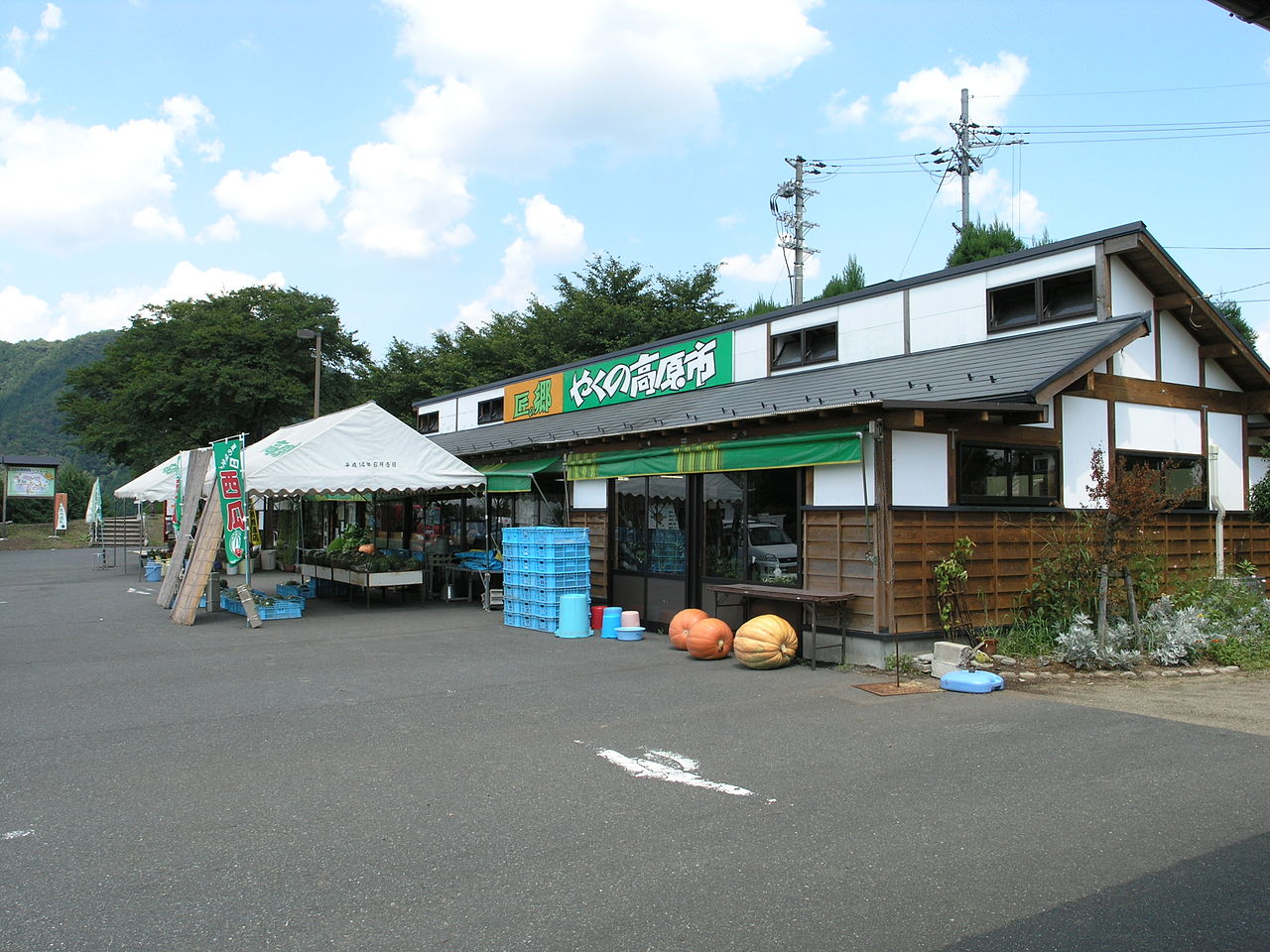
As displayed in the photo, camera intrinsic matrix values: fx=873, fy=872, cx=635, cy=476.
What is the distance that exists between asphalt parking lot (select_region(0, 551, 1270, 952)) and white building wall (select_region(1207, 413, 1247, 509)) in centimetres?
679

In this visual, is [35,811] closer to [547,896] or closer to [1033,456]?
[547,896]

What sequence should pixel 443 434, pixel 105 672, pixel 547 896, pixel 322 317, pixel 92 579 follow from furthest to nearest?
pixel 322 317 → pixel 443 434 → pixel 92 579 → pixel 105 672 → pixel 547 896

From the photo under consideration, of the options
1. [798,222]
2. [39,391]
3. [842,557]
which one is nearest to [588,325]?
[798,222]

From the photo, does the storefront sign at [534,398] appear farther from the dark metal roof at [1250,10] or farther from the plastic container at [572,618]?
the dark metal roof at [1250,10]

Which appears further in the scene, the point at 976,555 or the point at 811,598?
the point at 976,555

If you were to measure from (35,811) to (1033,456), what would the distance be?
9.97 metres

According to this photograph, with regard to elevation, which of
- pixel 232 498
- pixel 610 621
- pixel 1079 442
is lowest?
pixel 610 621

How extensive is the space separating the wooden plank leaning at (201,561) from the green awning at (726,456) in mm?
5651

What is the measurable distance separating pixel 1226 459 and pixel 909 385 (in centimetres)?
555

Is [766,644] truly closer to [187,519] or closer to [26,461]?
[187,519]

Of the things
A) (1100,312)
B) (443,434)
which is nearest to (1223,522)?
(1100,312)

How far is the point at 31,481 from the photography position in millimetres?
43500

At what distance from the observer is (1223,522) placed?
12.4 meters

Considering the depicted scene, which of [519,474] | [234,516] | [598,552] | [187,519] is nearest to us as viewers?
[234,516]
